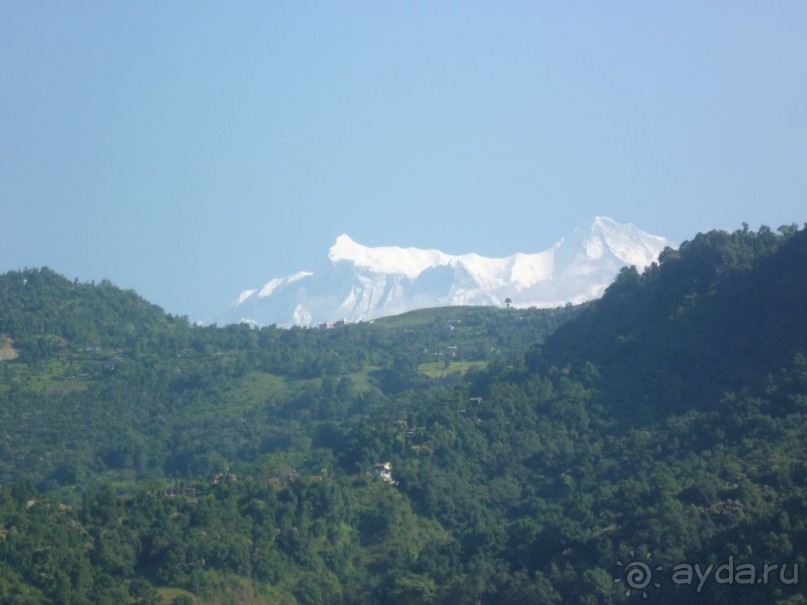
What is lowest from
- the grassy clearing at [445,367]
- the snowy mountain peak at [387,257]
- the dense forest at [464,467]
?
the dense forest at [464,467]

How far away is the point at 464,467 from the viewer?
171 ft

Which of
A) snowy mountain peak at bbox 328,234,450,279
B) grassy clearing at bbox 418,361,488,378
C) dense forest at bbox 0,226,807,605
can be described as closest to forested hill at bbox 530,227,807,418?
dense forest at bbox 0,226,807,605

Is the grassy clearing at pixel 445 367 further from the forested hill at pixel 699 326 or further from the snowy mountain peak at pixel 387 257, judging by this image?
the snowy mountain peak at pixel 387 257

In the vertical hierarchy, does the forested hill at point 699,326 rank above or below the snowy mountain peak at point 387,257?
below

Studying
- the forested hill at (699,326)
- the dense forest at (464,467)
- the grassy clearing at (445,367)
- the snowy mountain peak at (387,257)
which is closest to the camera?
the dense forest at (464,467)

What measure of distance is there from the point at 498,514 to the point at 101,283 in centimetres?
5341

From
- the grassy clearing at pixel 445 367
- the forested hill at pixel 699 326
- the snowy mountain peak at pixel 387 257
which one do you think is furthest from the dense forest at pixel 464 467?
the snowy mountain peak at pixel 387 257

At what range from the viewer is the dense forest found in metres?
37.8

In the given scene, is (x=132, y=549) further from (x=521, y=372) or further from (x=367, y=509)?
(x=521, y=372)

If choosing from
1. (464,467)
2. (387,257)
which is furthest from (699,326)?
(387,257)

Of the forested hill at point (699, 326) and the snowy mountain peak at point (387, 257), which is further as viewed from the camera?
the snowy mountain peak at point (387, 257)

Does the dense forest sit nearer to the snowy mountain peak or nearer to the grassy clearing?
the grassy clearing

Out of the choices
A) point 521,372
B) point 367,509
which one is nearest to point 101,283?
point 521,372

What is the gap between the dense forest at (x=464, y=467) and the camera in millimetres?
37844
